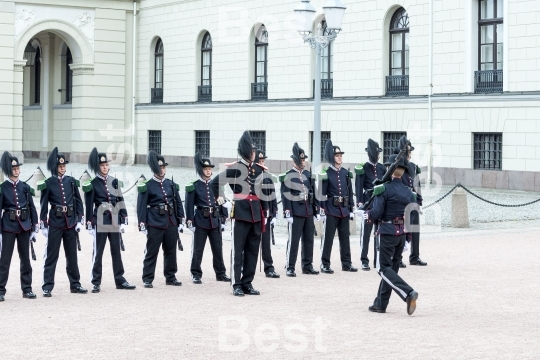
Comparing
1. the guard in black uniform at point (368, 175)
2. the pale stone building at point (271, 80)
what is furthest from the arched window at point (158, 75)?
the guard in black uniform at point (368, 175)

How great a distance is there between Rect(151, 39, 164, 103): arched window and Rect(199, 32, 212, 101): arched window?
8.24 ft

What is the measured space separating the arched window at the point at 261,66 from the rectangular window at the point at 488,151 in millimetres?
9484

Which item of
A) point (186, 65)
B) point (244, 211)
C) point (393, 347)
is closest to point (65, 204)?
point (244, 211)

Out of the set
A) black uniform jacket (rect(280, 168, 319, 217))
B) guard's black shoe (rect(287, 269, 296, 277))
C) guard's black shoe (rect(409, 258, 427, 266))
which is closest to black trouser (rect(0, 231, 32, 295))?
guard's black shoe (rect(287, 269, 296, 277))

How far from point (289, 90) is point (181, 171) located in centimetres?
492

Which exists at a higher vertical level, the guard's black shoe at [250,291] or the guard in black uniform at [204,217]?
the guard in black uniform at [204,217]

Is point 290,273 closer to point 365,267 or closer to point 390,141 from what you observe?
point 365,267

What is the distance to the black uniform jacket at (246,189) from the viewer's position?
13.2 metres

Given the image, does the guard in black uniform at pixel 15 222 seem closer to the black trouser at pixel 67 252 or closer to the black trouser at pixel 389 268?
the black trouser at pixel 67 252

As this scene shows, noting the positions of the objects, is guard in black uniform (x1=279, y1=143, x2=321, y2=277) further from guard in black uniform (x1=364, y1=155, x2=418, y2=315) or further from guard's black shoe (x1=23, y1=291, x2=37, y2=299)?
guard's black shoe (x1=23, y1=291, x2=37, y2=299)

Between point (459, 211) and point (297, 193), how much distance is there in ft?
20.3

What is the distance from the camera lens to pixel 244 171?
1325 cm

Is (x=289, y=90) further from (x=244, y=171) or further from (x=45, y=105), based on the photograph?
(x=244, y=171)

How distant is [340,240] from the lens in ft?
50.2
